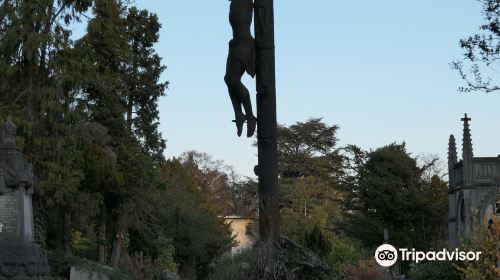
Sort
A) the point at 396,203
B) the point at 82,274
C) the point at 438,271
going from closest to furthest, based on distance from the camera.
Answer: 1. the point at 438,271
2. the point at 82,274
3. the point at 396,203

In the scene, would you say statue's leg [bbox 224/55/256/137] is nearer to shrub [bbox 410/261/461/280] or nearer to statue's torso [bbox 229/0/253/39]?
statue's torso [bbox 229/0/253/39]

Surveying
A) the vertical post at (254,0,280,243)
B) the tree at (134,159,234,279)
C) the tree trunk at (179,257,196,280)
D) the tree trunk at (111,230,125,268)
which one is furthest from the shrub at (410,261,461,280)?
the tree trunk at (179,257,196,280)

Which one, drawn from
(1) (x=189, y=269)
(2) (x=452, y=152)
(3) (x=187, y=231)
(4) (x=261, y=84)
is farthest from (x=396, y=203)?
(4) (x=261, y=84)

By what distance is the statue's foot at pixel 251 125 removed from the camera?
5.95 metres

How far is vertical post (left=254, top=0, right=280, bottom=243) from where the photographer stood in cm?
582

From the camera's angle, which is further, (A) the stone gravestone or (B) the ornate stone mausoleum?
(B) the ornate stone mausoleum

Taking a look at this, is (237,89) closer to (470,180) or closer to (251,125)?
(251,125)

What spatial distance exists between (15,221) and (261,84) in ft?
55.6

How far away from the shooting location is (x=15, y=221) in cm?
2130

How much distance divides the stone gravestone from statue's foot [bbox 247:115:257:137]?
16590 millimetres

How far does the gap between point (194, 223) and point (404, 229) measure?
15357 mm

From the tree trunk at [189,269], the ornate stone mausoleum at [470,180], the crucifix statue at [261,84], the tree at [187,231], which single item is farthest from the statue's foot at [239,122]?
the tree trunk at [189,269]

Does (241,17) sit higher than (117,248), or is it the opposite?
(241,17)

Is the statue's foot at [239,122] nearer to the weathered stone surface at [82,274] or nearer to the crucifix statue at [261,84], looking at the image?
the crucifix statue at [261,84]
